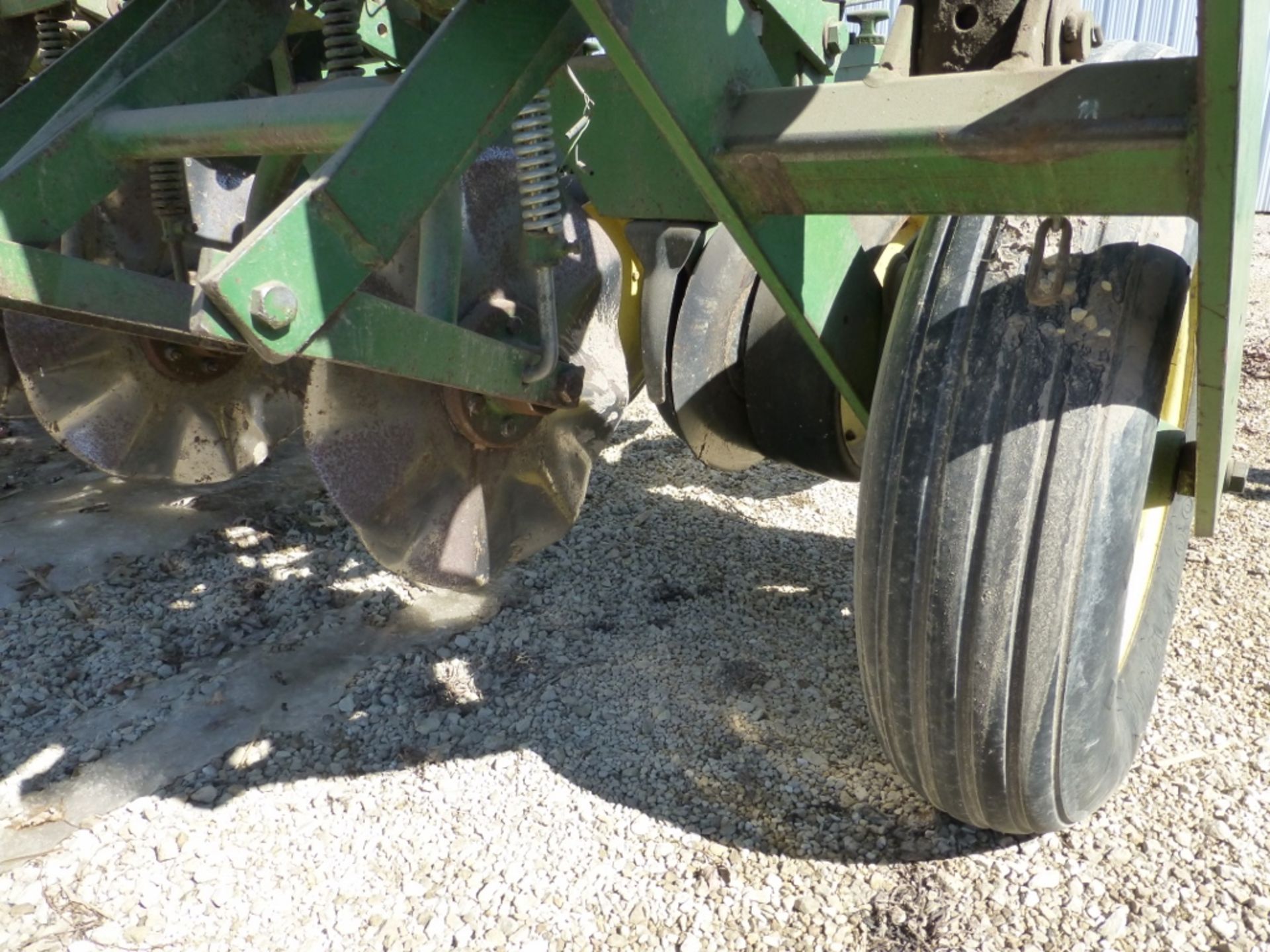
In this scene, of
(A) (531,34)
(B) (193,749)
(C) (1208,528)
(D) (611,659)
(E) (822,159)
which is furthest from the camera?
(D) (611,659)

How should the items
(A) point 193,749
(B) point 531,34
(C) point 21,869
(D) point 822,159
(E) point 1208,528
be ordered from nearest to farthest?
(D) point 822,159 < (B) point 531,34 < (E) point 1208,528 < (C) point 21,869 < (A) point 193,749

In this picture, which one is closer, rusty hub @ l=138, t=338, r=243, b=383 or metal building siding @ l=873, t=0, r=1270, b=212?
rusty hub @ l=138, t=338, r=243, b=383

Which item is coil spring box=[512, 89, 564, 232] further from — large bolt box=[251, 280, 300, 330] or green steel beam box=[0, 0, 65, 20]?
green steel beam box=[0, 0, 65, 20]

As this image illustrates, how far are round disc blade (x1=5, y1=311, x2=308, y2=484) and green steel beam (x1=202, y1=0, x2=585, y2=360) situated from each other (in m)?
1.41

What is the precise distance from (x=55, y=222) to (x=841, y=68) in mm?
1420

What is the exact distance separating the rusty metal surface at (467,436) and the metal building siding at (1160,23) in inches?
282

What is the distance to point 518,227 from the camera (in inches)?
84.3

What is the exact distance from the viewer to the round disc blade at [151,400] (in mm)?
2475

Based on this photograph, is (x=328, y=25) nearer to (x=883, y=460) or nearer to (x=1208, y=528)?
(x=883, y=460)

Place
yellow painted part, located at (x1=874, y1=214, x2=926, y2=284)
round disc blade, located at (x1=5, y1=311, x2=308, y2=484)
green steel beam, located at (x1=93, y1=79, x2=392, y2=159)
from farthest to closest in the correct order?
round disc blade, located at (x1=5, y1=311, x2=308, y2=484) < yellow painted part, located at (x1=874, y1=214, x2=926, y2=284) < green steel beam, located at (x1=93, y1=79, x2=392, y2=159)

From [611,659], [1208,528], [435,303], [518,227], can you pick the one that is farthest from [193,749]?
[1208,528]

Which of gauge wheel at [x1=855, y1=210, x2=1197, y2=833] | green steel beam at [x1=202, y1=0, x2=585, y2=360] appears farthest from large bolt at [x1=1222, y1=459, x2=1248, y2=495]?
green steel beam at [x1=202, y1=0, x2=585, y2=360]

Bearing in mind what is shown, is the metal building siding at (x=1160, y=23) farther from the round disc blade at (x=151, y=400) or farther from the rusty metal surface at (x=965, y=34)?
the rusty metal surface at (x=965, y=34)

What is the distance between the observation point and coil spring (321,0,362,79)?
180 cm
